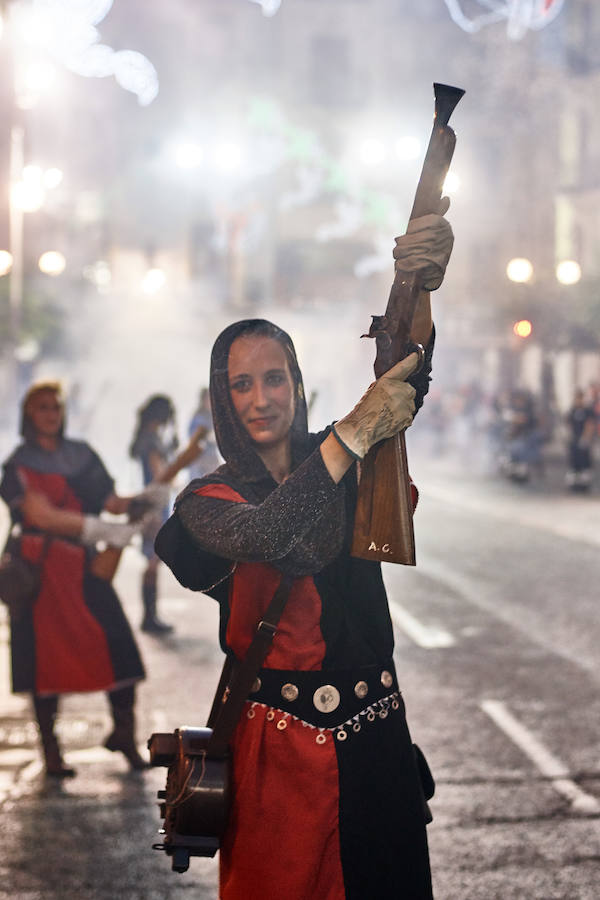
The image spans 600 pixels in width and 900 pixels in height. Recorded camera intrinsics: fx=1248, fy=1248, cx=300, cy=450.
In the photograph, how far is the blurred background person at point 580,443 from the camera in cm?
2247

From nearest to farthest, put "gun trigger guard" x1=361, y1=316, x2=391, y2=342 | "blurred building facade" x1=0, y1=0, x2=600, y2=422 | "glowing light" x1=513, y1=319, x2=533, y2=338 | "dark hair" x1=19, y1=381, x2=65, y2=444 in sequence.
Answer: "gun trigger guard" x1=361, y1=316, x2=391, y2=342
"dark hair" x1=19, y1=381, x2=65, y2=444
"glowing light" x1=513, y1=319, x2=533, y2=338
"blurred building facade" x1=0, y1=0, x2=600, y2=422

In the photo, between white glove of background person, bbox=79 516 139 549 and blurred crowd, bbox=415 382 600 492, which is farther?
blurred crowd, bbox=415 382 600 492

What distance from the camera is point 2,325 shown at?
33594 mm

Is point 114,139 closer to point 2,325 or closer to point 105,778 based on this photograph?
point 2,325

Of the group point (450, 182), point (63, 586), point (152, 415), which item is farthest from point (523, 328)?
point (63, 586)


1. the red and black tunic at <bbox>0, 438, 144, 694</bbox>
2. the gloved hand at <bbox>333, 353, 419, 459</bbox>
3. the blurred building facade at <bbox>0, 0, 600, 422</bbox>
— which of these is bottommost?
the red and black tunic at <bbox>0, 438, 144, 694</bbox>

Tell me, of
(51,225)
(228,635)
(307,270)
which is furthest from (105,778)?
(51,225)

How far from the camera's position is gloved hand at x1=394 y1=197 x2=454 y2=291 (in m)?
2.70

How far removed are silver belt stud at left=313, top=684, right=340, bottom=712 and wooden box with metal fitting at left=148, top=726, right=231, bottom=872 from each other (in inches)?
10.7

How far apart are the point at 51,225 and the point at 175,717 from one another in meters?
75.1

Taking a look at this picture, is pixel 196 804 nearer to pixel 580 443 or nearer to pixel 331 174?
pixel 580 443

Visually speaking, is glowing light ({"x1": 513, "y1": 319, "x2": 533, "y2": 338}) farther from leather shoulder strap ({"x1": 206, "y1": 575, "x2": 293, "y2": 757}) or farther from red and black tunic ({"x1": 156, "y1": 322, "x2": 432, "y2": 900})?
leather shoulder strap ({"x1": 206, "y1": 575, "x2": 293, "y2": 757})

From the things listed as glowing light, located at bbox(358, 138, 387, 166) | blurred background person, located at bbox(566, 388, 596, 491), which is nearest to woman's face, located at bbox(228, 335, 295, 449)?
blurred background person, located at bbox(566, 388, 596, 491)

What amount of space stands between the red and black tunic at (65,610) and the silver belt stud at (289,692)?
3.30 m
